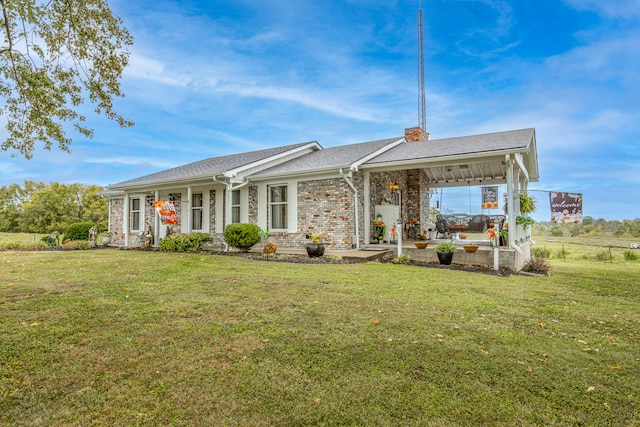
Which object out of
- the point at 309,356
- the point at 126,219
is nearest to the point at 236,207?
the point at 126,219

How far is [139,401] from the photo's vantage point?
245 cm

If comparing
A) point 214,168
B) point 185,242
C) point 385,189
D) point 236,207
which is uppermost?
point 214,168

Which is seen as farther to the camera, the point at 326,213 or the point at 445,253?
the point at 326,213

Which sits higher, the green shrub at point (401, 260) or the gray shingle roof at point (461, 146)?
the gray shingle roof at point (461, 146)

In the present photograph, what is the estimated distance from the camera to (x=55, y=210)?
28.4 meters

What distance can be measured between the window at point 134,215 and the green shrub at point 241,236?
723 centimetres

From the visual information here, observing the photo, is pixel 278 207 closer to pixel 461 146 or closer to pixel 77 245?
pixel 461 146

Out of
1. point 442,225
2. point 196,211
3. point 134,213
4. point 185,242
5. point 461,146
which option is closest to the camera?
point 461,146

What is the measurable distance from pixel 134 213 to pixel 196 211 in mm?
4449

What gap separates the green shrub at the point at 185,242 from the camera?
12.5 meters

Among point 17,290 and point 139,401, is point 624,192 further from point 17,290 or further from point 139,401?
point 17,290

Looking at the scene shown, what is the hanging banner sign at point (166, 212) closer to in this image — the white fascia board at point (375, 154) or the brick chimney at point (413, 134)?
the white fascia board at point (375, 154)

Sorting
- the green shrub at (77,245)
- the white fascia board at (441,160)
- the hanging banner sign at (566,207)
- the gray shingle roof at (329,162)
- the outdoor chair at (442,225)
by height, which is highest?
the gray shingle roof at (329,162)

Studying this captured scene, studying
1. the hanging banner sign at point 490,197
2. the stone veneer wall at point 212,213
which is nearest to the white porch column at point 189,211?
the stone veneer wall at point 212,213
